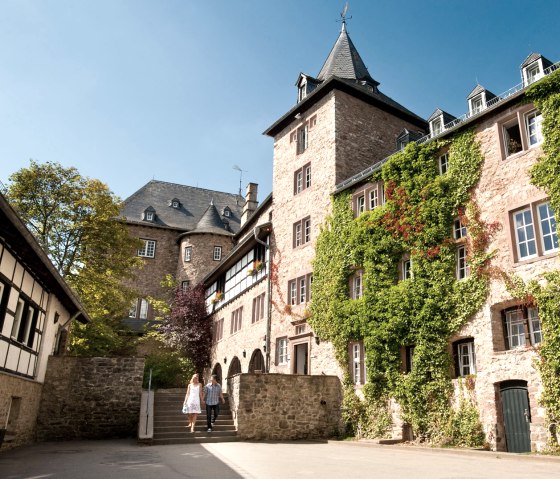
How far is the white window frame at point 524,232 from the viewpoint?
13422 mm

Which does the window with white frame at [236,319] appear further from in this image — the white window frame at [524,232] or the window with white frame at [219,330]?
the white window frame at [524,232]

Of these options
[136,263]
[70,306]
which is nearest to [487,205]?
[70,306]

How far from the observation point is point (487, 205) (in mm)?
14656

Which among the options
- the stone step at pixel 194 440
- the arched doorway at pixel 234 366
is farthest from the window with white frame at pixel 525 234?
the arched doorway at pixel 234 366

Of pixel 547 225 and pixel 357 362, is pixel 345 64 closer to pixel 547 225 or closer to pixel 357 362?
pixel 357 362

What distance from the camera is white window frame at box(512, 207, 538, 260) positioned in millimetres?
13422

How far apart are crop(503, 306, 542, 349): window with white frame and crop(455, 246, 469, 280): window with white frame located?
5.40ft

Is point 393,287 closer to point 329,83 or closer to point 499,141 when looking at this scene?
point 499,141

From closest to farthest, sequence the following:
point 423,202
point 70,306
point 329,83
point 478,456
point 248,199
Answer: point 478,456 < point 423,202 < point 70,306 < point 329,83 < point 248,199

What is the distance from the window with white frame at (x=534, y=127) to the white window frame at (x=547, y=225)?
187 cm

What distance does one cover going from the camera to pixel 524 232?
44.9 feet

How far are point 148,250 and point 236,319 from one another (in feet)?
56.4

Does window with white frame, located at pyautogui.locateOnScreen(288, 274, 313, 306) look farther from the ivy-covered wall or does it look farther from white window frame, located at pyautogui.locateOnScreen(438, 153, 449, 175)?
white window frame, located at pyautogui.locateOnScreen(438, 153, 449, 175)

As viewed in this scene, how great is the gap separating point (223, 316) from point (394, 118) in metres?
15.2
